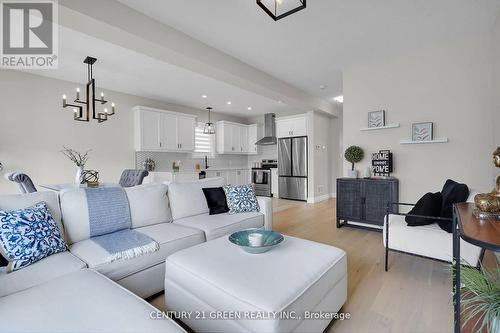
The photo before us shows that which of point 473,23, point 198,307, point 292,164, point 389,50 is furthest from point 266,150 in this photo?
point 198,307

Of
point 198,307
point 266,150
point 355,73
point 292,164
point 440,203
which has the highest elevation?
point 355,73

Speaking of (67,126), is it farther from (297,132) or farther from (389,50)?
(389,50)

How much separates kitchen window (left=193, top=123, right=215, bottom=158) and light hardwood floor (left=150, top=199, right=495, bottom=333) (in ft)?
14.1

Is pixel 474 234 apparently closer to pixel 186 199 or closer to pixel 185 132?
pixel 186 199

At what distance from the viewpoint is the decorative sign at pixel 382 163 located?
3.52 m

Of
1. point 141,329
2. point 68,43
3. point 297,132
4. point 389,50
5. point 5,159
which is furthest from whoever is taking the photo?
point 297,132

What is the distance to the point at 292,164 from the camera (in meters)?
6.38

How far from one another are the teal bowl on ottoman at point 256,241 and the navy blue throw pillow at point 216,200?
1.07 m

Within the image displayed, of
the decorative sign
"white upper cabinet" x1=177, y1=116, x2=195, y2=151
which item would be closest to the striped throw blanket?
the decorative sign

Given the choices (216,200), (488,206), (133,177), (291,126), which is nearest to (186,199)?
(216,200)

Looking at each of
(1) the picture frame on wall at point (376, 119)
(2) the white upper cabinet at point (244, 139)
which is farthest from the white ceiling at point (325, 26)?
(2) the white upper cabinet at point (244, 139)

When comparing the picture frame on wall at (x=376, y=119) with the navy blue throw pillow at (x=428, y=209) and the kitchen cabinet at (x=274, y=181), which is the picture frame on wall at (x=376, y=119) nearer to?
the navy blue throw pillow at (x=428, y=209)

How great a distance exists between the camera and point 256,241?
5.32 feet

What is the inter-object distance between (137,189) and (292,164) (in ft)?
15.0
